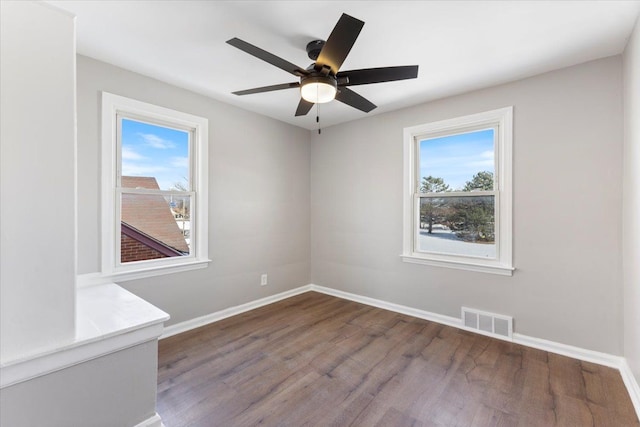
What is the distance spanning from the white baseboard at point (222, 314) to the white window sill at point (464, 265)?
5.78 feet

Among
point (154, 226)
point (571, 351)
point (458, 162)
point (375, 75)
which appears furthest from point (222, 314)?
point (571, 351)

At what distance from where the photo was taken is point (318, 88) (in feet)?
6.26

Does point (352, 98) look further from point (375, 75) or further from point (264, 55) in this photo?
point (264, 55)

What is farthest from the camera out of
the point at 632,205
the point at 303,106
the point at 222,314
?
the point at 222,314

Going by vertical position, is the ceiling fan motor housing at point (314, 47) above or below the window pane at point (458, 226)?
above

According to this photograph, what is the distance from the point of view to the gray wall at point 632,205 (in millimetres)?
1850

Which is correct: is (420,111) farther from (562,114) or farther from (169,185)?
(169,185)

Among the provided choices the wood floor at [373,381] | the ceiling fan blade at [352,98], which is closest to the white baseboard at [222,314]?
the wood floor at [373,381]

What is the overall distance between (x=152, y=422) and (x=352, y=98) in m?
2.55

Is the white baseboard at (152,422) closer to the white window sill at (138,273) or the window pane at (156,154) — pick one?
the white window sill at (138,273)

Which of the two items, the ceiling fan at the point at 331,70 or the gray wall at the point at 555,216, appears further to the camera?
the gray wall at the point at 555,216

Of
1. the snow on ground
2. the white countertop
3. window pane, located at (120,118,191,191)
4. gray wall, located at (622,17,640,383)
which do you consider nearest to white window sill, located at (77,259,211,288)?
the white countertop

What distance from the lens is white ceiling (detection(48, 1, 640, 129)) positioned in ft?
5.84

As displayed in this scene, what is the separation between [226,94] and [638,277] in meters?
3.80
